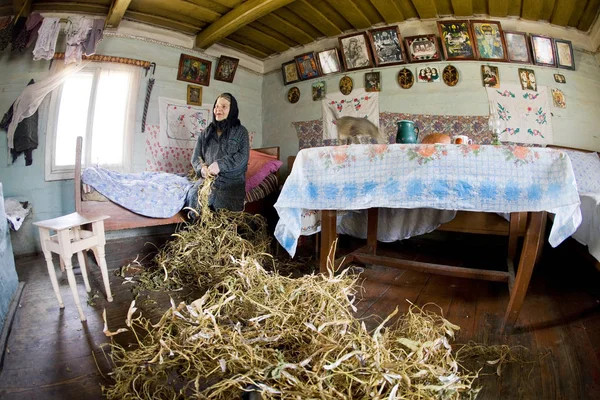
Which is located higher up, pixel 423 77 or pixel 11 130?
pixel 423 77

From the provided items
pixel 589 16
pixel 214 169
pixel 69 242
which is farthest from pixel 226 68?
pixel 589 16

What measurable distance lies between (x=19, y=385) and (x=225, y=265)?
3.87 feet

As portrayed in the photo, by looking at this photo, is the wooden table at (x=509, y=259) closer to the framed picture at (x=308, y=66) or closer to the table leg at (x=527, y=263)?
the table leg at (x=527, y=263)

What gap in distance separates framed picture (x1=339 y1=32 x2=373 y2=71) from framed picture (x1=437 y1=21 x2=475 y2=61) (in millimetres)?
804

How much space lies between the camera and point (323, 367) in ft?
2.39

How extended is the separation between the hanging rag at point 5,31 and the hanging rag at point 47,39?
0.75ft

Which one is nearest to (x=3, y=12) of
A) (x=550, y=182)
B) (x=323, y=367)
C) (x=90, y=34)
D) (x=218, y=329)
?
(x=90, y=34)

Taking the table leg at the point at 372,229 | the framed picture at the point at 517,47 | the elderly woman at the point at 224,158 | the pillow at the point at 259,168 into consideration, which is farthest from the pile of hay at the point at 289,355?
the framed picture at the point at 517,47

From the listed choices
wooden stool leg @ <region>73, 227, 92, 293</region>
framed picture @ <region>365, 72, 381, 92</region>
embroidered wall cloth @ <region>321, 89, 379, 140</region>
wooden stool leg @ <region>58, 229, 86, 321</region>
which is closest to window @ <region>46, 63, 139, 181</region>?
wooden stool leg @ <region>73, 227, 92, 293</region>

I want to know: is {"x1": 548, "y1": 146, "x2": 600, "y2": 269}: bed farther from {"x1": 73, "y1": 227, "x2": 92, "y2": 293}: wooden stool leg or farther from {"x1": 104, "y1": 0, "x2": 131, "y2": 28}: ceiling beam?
{"x1": 104, "y1": 0, "x2": 131, "y2": 28}: ceiling beam

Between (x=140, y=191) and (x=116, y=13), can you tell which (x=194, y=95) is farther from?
(x=140, y=191)

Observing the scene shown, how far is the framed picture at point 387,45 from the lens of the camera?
3.55 m

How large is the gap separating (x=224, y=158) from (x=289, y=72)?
2.32 meters

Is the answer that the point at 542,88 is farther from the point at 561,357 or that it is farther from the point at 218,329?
the point at 218,329
